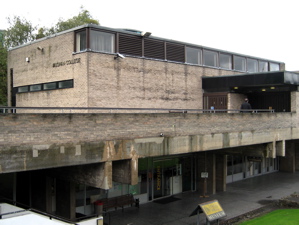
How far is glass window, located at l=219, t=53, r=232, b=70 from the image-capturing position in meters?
25.5

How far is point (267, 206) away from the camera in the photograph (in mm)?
18484

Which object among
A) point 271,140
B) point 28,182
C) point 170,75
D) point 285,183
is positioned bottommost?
point 285,183

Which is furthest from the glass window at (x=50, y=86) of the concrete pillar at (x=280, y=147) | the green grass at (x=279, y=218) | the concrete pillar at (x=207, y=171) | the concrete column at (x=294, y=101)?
the concrete column at (x=294, y=101)

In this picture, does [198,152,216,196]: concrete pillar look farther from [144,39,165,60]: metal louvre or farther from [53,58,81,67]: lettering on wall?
[53,58,81,67]: lettering on wall

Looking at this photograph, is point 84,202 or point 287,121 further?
point 287,121

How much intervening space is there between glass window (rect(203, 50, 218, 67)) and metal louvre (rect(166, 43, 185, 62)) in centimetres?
250

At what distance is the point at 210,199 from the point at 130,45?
10.5 m

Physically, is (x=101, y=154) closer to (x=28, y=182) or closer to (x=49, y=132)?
(x=49, y=132)

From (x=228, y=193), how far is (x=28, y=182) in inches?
515

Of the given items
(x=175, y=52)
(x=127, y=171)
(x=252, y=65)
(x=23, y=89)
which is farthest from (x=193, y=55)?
(x=127, y=171)

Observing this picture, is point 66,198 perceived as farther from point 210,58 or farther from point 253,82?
point 210,58

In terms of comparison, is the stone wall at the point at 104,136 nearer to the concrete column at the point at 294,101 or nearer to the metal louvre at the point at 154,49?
the concrete column at the point at 294,101

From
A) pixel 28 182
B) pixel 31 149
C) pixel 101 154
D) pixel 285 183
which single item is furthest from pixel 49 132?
pixel 285 183

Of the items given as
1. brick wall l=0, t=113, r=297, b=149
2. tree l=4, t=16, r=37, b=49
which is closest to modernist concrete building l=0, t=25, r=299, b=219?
brick wall l=0, t=113, r=297, b=149
